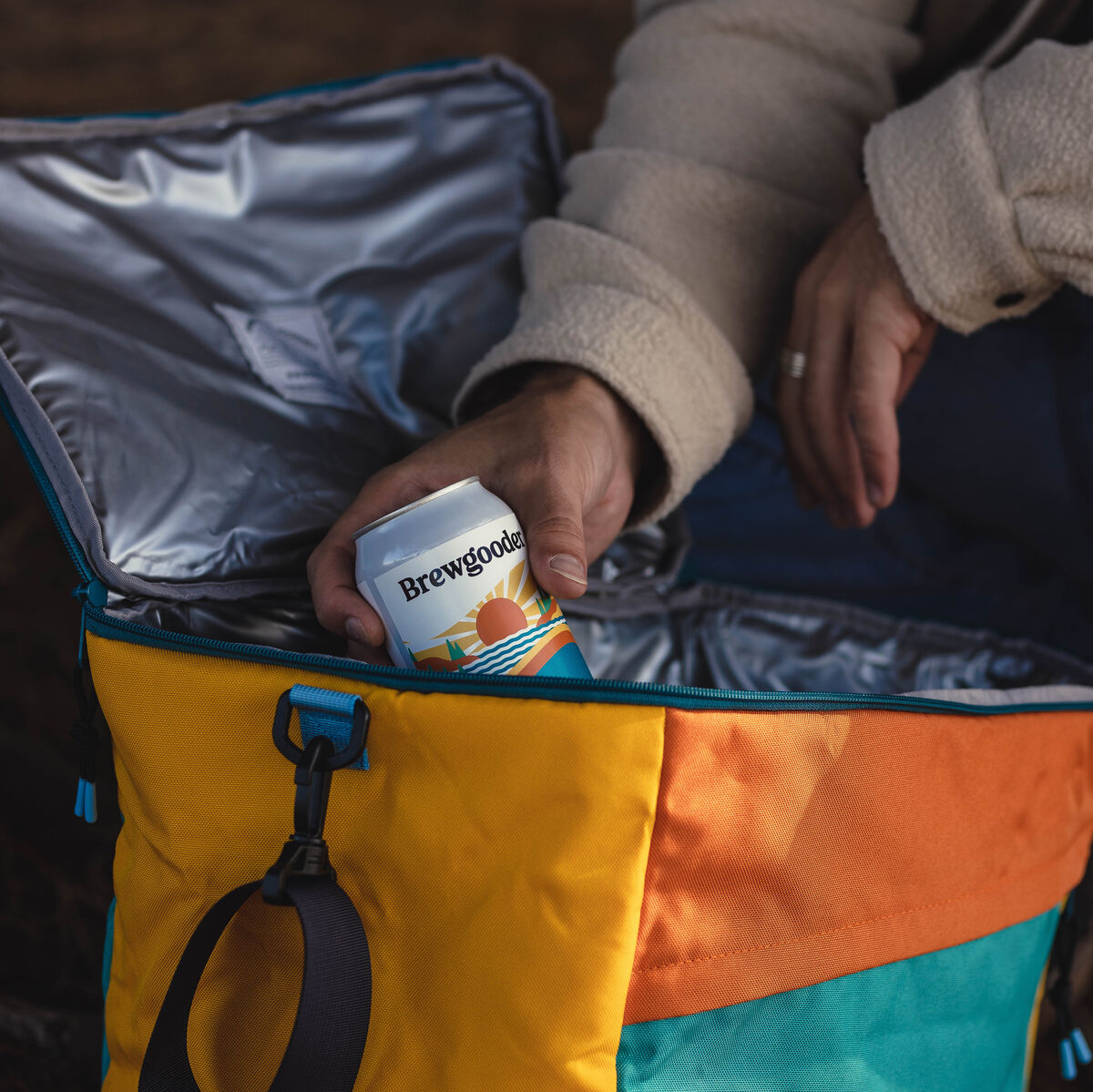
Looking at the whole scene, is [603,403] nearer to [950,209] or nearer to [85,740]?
[950,209]

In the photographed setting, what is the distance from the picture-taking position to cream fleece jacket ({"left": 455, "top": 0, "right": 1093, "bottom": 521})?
60 cm

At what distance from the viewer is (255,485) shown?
23.5 inches

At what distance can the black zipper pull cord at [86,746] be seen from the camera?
535mm

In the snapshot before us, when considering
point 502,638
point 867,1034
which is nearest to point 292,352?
point 502,638

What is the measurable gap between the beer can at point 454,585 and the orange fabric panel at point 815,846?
4.3 inches

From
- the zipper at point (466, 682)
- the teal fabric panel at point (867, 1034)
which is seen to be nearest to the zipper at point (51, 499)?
the zipper at point (466, 682)

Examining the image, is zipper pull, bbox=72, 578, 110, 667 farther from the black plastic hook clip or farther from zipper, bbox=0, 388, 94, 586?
the black plastic hook clip

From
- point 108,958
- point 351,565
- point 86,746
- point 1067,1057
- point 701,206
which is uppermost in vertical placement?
point 701,206

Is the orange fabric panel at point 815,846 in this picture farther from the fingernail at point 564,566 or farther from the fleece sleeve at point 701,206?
the fleece sleeve at point 701,206

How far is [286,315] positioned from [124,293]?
112 mm

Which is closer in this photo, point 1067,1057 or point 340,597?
point 340,597

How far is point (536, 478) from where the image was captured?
546 mm

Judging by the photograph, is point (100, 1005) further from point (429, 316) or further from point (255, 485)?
point (429, 316)

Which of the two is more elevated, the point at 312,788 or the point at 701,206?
the point at 701,206
